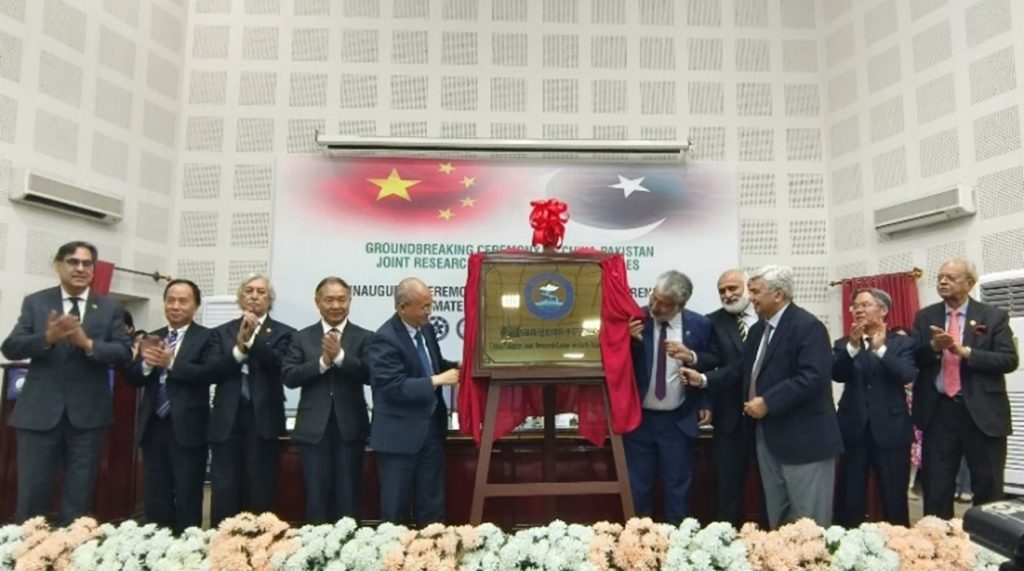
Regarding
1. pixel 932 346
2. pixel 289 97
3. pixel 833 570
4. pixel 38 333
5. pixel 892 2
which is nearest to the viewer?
pixel 833 570

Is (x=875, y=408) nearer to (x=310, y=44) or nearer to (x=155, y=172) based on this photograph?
(x=310, y=44)

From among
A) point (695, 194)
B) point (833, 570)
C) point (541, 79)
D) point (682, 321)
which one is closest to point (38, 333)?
point (682, 321)

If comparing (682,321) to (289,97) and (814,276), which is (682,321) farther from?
(289,97)

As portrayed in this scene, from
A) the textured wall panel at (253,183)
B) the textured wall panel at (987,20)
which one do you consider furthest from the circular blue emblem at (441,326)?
the textured wall panel at (987,20)

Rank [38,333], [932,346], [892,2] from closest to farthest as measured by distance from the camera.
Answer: [38,333], [932,346], [892,2]

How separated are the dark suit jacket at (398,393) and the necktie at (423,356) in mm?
29

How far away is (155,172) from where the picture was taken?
609 cm

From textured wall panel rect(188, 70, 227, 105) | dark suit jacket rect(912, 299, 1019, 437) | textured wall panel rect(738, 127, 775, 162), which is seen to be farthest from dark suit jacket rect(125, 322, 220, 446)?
textured wall panel rect(738, 127, 775, 162)

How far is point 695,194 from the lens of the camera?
20.9ft

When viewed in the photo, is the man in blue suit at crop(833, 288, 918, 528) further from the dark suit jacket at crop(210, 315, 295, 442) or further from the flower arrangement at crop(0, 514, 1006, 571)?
the dark suit jacket at crop(210, 315, 295, 442)

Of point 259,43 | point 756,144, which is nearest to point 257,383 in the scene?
point 259,43

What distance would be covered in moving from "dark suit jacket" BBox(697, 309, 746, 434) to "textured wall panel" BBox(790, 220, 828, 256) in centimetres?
358

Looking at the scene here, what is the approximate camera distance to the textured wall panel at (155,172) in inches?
235

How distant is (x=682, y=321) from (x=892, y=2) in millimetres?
4502
